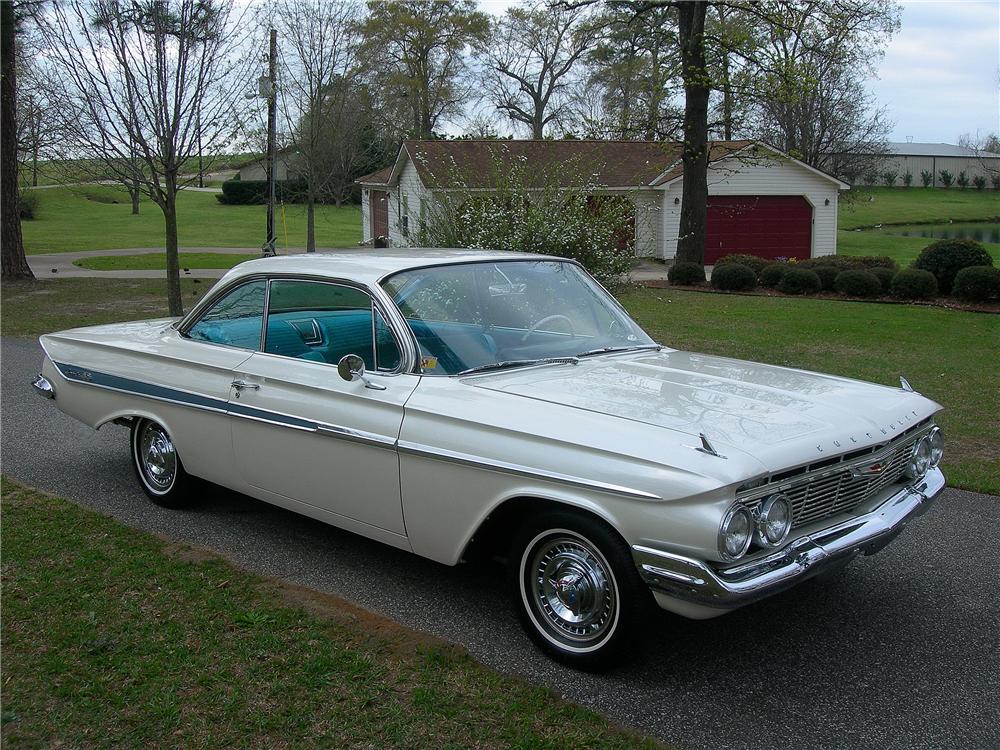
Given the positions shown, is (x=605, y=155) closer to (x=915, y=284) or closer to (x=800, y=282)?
(x=800, y=282)

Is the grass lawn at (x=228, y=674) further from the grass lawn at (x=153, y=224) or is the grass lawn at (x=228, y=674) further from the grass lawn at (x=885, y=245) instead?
the grass lawn at (x=885, y=245)

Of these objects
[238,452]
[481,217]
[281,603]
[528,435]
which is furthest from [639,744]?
[481,217]

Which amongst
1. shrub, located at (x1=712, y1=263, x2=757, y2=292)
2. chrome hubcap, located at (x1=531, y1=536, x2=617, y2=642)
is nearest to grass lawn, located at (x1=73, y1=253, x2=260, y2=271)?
shrub, located at (x1=712, y1=263, x2=757, y2=292)

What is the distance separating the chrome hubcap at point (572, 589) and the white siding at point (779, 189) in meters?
28.1

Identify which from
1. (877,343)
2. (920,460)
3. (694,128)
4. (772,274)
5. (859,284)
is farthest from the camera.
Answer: (694,128)

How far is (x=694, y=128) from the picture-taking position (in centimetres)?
2252

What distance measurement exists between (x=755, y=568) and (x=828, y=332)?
11278 millimetres

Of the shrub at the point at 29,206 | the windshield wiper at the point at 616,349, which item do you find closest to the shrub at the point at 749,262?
the windshield wiper at the point at 616,349

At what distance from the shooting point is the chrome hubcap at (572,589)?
3666mm

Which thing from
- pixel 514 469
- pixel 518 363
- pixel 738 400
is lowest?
pixel 514 469

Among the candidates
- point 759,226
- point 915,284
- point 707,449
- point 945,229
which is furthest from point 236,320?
point 945,229

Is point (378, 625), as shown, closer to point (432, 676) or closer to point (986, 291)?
point (432, 676)

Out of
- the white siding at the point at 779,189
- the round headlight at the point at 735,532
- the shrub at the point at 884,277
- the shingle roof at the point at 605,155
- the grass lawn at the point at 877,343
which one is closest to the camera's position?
the round headlight at the point at 735,532

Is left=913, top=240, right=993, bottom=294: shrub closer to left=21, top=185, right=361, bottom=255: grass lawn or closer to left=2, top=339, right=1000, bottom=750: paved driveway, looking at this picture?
left=2, top=339, right=1000, bottom=750: paved driveway
